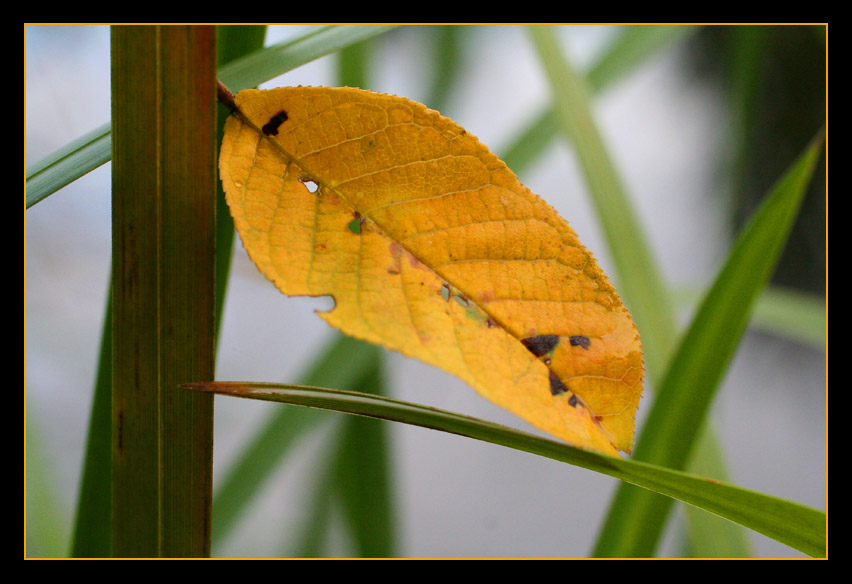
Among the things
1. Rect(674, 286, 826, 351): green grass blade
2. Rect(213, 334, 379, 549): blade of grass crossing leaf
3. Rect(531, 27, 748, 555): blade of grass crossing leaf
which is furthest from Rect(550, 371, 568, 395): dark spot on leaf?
Rect(674, 286, 826, 351): green grass blade

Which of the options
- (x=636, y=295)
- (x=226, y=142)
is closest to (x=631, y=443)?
(x=226, y=142)

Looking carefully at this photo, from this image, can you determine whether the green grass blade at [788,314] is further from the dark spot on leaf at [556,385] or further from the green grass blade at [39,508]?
the green grass blade at [39,508]

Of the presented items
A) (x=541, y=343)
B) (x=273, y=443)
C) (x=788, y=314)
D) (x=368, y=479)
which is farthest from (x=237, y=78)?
(x=788, y=314)

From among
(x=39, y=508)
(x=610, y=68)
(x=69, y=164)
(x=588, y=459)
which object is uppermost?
(x=610, y=68)

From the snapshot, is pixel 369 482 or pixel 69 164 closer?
pixel 69 164

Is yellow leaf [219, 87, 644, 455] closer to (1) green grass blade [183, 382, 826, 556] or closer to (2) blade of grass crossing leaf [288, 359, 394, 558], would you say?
(1) green grass blade [183, 382, 826, 556]

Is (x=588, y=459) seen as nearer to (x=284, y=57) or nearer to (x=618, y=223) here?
(x=284, y=57)

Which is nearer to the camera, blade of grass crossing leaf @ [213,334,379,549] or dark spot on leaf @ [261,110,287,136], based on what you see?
dark spot on leaf @ [261,110,287,136]
